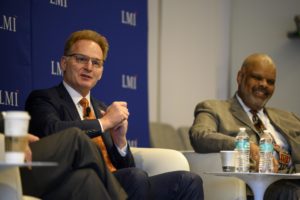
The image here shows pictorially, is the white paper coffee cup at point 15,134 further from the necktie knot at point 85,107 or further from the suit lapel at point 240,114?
the suit lapel at point 240,114

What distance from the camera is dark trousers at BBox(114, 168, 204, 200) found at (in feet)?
11.3

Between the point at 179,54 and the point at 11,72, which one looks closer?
the point at 11,72

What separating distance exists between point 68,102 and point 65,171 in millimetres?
893

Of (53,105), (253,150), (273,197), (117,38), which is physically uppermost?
(117,38)

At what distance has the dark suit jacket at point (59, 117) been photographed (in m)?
3.57

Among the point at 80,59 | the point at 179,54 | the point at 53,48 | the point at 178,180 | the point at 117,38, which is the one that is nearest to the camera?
the point at 178,180

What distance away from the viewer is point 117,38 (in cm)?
526

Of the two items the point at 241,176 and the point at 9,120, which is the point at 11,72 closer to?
the point at 241,176

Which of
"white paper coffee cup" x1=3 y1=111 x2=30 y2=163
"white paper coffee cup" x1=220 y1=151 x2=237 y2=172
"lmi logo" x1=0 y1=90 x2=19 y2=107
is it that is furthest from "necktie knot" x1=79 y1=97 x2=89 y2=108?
"white paper coffee cup" x1=3 y1=111 x2=30 y2=163

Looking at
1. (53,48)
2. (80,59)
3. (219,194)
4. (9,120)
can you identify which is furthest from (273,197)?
(9,120)

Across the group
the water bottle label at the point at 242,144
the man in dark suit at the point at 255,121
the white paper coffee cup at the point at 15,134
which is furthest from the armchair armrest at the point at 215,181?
the white paper coffee cup at the point at 15,134

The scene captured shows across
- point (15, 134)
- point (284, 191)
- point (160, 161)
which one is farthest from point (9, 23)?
point (15, 134)

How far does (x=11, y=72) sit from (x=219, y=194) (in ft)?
4.89

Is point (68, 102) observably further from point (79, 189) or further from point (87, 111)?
point (79, 189)
